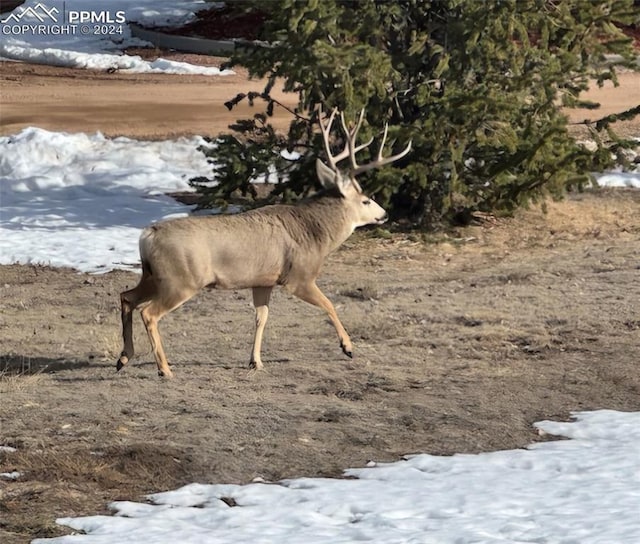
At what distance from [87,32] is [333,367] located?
36.2 m

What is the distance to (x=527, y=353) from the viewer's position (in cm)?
1186

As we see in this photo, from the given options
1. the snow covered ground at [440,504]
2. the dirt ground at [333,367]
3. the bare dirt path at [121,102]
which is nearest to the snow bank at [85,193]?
the dirt ground at [333,367]

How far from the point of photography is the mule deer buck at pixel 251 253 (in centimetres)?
1065

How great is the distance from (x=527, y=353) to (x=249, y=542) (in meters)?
5.09

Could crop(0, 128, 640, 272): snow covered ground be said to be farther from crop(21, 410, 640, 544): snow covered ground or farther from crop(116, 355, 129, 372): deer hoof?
Answer: crop(21, 410, 640, 544): snow covered ground

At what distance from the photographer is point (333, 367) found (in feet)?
37.1

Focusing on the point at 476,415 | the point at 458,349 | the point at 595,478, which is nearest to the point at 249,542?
the point at 595,478

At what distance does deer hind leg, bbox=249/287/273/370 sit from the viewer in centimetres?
1122

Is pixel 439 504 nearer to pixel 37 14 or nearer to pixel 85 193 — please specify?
pixel 85 193

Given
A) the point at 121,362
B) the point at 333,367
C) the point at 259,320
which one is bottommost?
the point at 333,367

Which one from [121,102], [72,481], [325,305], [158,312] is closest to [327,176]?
[325,305]

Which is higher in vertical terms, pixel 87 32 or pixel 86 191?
pixel 87 32

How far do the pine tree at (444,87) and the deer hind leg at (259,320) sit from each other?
195 inches

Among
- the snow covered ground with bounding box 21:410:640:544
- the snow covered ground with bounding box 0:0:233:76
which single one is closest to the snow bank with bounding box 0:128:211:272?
the snow covered ground with bounding box 21:410:640:544
